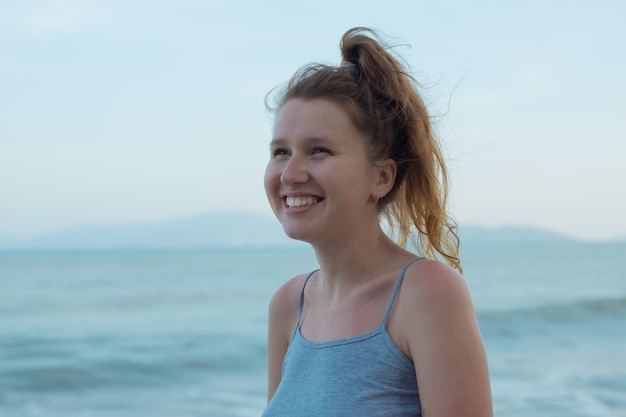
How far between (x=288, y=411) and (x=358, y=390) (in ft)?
0.69

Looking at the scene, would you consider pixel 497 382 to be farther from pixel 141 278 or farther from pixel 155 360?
pixel 141 278

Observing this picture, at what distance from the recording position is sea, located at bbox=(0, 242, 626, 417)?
337 inches

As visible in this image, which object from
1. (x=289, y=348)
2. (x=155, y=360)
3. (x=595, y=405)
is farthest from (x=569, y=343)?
(x=289, y=348)

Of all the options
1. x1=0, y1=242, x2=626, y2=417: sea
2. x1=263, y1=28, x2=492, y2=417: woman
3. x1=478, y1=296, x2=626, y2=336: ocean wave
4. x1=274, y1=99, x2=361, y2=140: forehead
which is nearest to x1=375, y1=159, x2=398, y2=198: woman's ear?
x1=263, y1=28, x2=492, y2=417: woman

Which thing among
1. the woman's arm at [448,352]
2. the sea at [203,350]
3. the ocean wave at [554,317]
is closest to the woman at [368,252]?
the woman's arm at [448,352]

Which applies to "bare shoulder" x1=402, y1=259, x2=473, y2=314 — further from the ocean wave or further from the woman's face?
the ocean wave

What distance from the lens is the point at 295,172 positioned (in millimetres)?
2080

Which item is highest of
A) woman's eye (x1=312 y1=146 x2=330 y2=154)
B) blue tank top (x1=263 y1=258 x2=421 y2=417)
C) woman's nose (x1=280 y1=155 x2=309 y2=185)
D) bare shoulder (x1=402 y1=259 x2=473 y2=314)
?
A: woman's eye (x1=312 y1=146 x2=330 y2=154)

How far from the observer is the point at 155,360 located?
11.7m

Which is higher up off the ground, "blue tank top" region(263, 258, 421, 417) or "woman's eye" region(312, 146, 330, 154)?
"woman's eye" region(312, 146, 330, 154)

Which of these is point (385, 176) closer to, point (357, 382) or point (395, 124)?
point (395, 124)

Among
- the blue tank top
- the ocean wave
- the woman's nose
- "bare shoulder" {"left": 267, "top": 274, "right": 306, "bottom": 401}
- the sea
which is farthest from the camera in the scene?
the ocean wave

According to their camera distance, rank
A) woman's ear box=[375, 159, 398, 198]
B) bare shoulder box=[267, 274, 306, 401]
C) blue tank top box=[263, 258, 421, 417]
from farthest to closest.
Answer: bare shoulder box=[267, 274, 306, 401]
woman's ear box=[375, 159, 398, 198]
blue tank top box=[263, 258, 421, 417]

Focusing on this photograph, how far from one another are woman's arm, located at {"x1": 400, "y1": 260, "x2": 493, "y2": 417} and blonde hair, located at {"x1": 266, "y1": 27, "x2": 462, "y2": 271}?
43 centimetres
